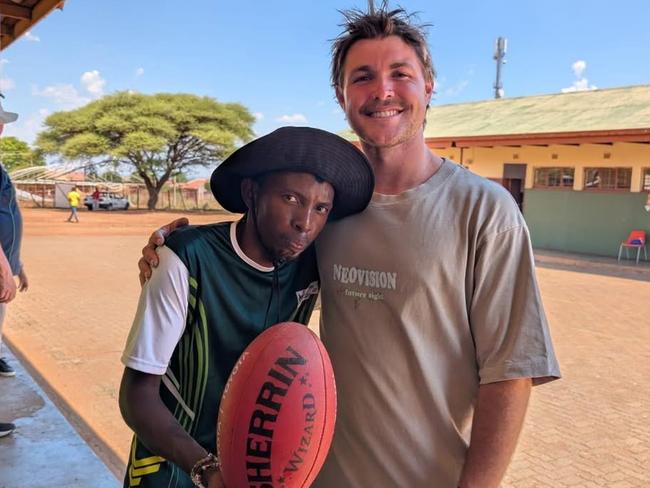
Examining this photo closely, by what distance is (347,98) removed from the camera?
1.90m

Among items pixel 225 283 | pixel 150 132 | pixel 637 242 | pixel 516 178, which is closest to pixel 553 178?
pixel 516 178

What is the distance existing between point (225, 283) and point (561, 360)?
6.17 metres

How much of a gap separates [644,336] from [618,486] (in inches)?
193

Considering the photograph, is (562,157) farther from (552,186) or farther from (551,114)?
(551,114)

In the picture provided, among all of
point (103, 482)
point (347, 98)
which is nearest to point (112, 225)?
point (103, 482)

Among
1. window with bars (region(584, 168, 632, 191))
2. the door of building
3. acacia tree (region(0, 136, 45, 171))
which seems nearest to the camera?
window with bars (region(584, 168, 632, 191))

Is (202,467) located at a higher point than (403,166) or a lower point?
lower

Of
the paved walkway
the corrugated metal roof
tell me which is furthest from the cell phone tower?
the paved walkway

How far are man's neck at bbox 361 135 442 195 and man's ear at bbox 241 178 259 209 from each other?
1.18 ft

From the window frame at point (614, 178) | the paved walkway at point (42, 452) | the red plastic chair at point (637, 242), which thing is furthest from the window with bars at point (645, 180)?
the paved walkway at point (42, 452)

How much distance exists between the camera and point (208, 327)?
170 centimetres

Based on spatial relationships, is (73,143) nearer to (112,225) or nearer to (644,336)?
(112,225)

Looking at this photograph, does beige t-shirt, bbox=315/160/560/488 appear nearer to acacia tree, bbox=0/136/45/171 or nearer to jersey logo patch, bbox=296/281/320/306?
jersey logo patch, bbox=296/281/320/306

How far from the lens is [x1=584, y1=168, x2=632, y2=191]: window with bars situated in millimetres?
18312
